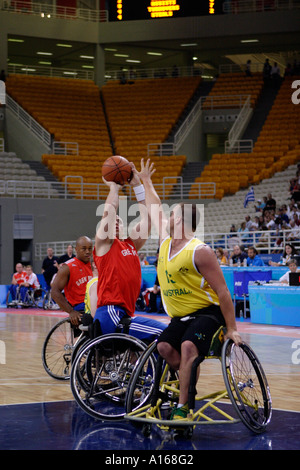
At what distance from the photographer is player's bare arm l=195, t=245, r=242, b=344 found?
5.57 metres

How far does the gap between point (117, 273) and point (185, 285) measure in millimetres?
1001

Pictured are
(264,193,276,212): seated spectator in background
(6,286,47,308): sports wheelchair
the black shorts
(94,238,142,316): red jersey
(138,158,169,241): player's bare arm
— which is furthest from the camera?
(264,193,276,212): seated spectator in background

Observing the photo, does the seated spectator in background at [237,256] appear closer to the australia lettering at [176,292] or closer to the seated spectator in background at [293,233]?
the seated spectator in background at [293,233]

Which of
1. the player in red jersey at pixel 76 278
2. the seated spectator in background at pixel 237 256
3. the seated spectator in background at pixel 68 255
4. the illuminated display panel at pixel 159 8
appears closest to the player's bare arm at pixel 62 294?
the player in red jersey at pixel 76 278

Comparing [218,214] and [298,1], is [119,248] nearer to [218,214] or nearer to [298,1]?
[218,214]

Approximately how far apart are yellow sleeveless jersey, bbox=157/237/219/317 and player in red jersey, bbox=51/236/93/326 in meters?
2.74

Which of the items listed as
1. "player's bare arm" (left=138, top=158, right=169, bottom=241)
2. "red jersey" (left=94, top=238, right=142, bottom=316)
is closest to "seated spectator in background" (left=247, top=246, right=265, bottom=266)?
"red jersey" (left=94, top=238, right=142, bottom=316)

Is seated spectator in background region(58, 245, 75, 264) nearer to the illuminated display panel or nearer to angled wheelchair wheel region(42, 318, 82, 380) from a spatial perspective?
angled wheelchair wheel region(42, 318, 82, 380)

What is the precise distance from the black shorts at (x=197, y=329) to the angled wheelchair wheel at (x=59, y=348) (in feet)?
9.11

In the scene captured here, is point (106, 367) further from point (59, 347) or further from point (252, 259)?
point (252, 259)

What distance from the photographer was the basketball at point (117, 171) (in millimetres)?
6405

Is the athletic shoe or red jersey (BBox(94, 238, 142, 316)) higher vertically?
red jersey (BBox(94, 238, 142, 316))

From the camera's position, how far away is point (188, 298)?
18.8ft
